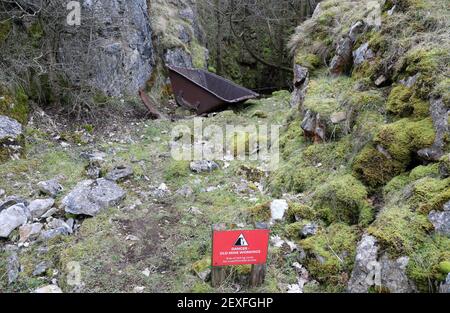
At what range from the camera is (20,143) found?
17.8 ft

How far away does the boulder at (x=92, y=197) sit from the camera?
4.01m

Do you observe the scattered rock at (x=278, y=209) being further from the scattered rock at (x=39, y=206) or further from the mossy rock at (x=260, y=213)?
the scattered rock at (x=39, y=206)

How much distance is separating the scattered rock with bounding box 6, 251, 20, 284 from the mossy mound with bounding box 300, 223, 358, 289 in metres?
2.54

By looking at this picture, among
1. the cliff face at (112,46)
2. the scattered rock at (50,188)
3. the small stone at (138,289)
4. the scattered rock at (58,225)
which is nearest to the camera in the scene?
the small stone at (138,289)

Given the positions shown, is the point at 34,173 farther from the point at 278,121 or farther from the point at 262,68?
the point at 262,68

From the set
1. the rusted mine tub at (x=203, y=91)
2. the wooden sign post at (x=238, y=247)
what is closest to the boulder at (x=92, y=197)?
the wooden sign post at (x=238, y=247)

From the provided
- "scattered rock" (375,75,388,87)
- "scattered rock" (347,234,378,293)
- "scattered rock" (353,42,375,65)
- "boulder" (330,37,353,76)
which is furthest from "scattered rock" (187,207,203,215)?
"boulder" (330,37,353,76)

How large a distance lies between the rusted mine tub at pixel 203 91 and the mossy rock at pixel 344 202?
16.0ft

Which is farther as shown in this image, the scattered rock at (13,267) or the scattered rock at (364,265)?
the scattered rock at (13,267)

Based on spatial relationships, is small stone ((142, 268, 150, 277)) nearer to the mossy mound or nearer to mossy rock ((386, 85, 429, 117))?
the mossy mound

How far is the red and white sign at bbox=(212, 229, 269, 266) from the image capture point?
2.79m

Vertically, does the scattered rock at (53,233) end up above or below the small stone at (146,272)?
below

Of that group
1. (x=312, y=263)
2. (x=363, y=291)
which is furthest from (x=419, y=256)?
(x=312, y=263)

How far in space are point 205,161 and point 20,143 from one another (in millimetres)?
2800
